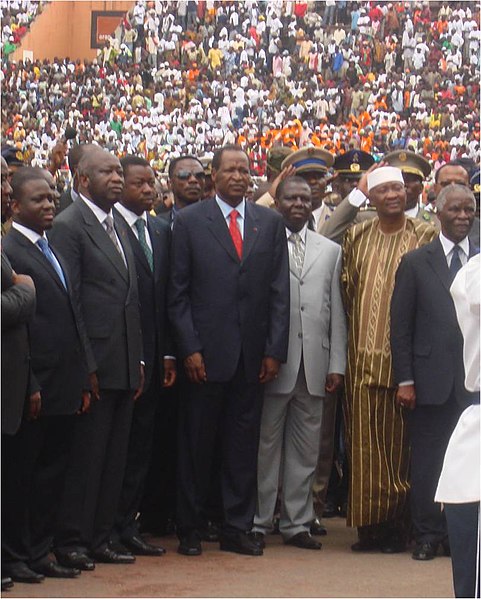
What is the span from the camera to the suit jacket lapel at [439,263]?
8.18 meters

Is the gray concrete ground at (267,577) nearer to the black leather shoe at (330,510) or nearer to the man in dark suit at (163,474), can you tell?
the man in dark suit at (163,474)

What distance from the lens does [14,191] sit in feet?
23.3

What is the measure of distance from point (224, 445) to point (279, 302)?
82cm

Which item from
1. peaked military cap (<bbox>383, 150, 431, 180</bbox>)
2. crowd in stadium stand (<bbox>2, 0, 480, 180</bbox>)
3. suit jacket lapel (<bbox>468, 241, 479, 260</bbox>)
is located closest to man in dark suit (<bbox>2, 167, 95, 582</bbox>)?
suit jacket lapel (<bbox>468, 241, 479, 260</bbox>)

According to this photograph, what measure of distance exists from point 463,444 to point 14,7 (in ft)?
132

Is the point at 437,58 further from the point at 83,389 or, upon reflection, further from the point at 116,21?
the point at 83,389

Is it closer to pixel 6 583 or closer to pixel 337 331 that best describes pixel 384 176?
pixel 337 331

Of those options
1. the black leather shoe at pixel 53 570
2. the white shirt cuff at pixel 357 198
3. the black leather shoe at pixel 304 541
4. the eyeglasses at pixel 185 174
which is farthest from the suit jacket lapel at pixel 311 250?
the black leather shoe at pixel 53 570

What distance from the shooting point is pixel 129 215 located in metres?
8.29

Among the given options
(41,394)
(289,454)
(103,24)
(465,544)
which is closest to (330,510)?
(289,454)

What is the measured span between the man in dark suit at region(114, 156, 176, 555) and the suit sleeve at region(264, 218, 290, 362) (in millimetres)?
552

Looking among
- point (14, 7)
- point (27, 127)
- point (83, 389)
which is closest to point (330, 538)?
point (83, 389)

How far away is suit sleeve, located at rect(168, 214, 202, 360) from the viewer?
317 inches

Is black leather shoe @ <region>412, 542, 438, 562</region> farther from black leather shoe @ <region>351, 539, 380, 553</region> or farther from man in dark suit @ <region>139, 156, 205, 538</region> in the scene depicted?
man in dark suit @ <region>139, 156, 205, 538</region>
